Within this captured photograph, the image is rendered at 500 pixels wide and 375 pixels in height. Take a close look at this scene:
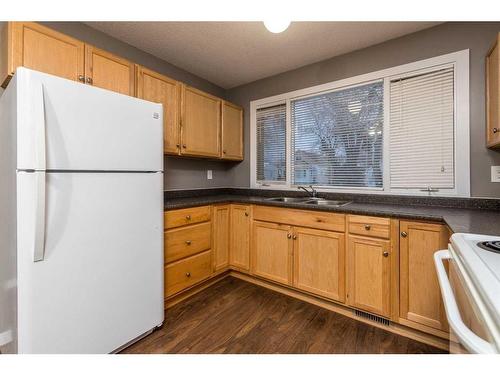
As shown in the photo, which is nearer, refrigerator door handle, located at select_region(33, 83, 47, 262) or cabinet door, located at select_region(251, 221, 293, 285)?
refrigerator door handle, located at select_region(33, 83, 47, 262)

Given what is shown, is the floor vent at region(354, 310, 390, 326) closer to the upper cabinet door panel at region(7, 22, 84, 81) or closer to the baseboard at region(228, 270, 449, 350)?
the baseboard at region(228, 270, 449, 350)

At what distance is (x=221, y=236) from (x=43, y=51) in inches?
77.0

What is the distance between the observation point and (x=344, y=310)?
Result: 1.88m

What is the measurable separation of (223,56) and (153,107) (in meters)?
1.19

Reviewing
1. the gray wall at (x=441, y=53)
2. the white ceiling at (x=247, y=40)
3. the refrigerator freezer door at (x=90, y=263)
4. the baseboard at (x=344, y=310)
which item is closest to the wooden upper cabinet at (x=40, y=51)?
the white ceiling at (x=247, y=40)

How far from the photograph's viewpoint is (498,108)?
1420 mm

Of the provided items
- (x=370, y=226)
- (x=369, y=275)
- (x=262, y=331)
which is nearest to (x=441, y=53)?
(x=370, y=226)

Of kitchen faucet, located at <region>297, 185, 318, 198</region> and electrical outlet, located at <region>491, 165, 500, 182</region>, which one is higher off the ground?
electrical outlet, located at <region>491, 165, 500, 182</region>

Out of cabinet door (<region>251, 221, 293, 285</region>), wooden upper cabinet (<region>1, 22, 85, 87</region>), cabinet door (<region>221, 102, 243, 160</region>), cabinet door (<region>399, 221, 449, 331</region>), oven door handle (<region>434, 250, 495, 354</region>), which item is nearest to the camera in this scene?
oven door handle (<region>434, 250, 495, 354</region>)

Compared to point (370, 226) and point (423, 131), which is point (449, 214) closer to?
point (370, 226)

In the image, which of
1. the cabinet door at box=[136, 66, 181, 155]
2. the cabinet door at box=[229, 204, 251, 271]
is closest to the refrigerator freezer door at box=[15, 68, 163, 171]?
the cabinet door at box=[136, 66, 181, 155]

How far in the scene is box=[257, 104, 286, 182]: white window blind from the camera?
2.84 metres

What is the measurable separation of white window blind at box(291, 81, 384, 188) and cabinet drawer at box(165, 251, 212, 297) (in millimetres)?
1358

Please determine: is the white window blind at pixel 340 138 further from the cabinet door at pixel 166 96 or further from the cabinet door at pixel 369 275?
the cabinet door at pixel 166 96
